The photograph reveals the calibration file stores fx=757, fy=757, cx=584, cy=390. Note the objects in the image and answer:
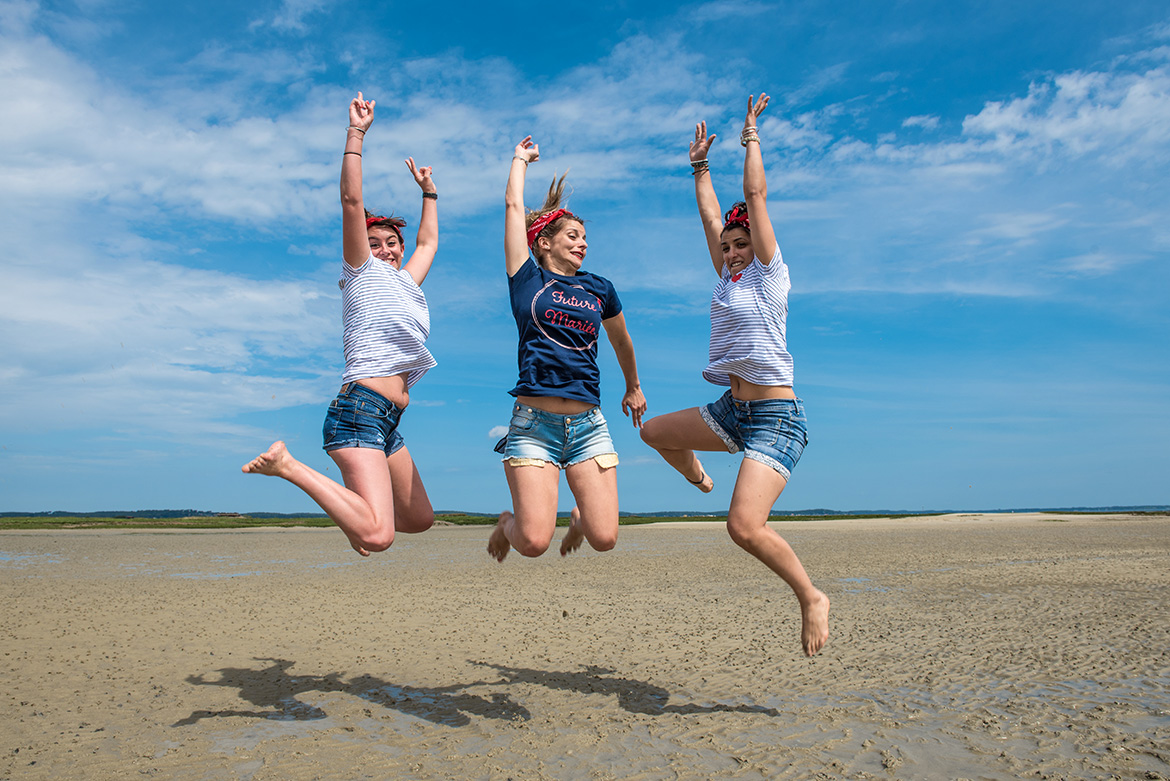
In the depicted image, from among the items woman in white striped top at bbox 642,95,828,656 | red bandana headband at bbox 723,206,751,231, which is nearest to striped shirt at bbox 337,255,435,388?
woman in white striped top at bbox 642,95,828,656

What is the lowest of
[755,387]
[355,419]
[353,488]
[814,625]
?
[814,625]

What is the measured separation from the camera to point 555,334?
201 inches

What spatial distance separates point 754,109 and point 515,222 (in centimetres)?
182

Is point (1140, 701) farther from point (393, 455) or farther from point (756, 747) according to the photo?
point (393, 455)

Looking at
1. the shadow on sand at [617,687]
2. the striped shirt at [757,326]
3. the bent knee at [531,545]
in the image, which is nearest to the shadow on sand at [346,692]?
the shadow on sand at [617,687]

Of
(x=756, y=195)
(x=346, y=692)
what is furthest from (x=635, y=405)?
(x=346, y=692)

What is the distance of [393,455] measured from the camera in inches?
210

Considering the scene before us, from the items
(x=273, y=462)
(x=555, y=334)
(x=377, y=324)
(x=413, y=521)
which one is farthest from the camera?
(x=413, y=521)

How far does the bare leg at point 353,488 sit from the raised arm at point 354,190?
1321 millimetres

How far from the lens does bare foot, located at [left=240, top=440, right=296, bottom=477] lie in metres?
4.25

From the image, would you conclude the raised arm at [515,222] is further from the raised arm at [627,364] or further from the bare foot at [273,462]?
the bare foot at [273,462]

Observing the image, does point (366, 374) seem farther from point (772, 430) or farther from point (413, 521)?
point (772, 430)

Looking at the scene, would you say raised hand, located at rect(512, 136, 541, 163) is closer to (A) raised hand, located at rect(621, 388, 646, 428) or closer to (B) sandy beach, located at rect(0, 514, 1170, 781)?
(A) raised hand, located at rect(621, 388, 646, 428)

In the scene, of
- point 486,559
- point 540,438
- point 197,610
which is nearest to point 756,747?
point 540,438
